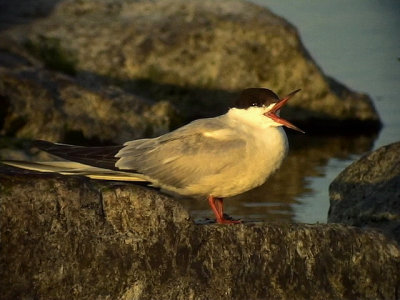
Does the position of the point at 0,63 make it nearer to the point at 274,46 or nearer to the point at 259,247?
the point at 274,46

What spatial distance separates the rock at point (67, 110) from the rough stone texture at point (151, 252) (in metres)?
5.13

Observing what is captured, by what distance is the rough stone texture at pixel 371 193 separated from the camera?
7.78 meters

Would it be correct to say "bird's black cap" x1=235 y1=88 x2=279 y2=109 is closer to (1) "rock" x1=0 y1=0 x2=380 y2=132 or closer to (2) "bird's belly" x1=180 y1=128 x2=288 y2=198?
(2) "bird's belly" x1=180 y1=128 x2=288 y2=198

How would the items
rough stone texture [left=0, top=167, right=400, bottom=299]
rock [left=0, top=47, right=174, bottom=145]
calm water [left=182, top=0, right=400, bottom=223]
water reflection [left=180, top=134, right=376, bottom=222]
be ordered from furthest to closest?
rock [left=0, top=47, right=174, bottom=145], calm water [left=182, top=0, right=400, bottom=223], water reflection [left=180, top=134, right=376, bottom=222], rough stone texture [left=0, top=167, right=400, bottom=299]

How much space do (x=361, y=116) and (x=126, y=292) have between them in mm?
7584

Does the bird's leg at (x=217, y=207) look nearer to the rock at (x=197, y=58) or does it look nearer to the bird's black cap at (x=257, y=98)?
the bird's black cap at (x=257, y=98)

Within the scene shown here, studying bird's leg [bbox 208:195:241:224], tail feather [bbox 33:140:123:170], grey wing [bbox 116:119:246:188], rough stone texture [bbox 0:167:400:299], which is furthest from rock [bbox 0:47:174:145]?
rough stone texture [bbox 0:167:400:299]

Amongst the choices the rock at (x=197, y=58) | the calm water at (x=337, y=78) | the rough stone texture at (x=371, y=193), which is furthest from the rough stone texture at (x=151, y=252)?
the rock at (x=197, y=58)

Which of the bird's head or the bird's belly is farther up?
the bird's head

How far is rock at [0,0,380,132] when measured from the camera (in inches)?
540

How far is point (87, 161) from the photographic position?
743 cm

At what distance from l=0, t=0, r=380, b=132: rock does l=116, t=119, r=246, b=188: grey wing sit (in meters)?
5.95

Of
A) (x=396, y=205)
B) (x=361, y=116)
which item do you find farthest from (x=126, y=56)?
(x=396, y=205)

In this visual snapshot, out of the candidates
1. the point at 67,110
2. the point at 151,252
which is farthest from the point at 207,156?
the point at 67,110
